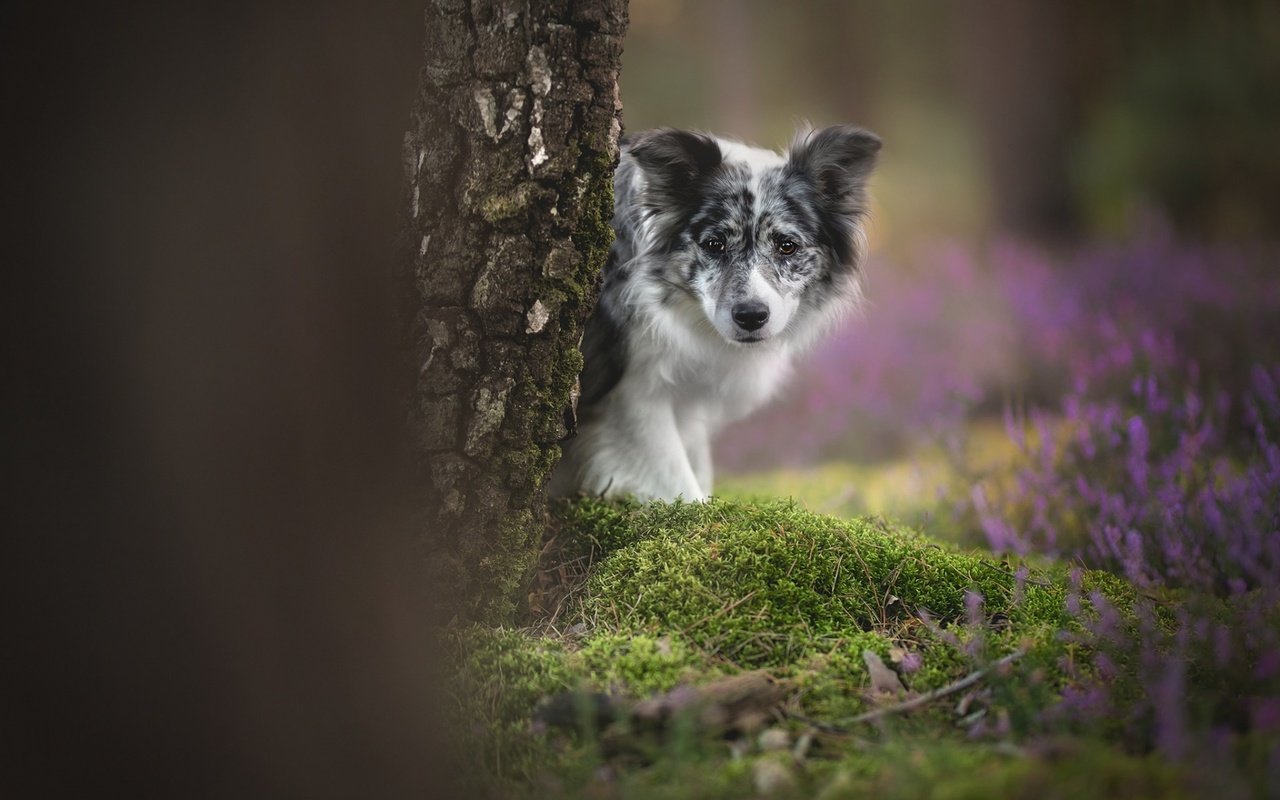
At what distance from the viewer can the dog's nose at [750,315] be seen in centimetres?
354

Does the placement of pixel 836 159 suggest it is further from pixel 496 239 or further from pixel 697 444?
pixel 496 239

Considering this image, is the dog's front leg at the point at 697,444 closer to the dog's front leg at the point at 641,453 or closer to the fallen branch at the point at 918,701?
the dog's front leg at the point at 641,453

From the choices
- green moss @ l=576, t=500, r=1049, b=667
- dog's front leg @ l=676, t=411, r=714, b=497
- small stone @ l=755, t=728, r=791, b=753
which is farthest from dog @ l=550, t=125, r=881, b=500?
small stone @ l=755, t=728, r=791, b=753

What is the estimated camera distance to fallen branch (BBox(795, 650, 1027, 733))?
218 centimetres

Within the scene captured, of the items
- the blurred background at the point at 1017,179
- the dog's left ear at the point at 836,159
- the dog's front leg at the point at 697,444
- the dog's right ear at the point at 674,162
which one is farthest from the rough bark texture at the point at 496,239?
the blurred background at the point at 1017,179

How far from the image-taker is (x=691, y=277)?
379 cm

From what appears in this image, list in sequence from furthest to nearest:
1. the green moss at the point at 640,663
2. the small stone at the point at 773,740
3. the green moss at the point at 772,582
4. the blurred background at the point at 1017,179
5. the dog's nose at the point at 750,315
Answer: the blurred background at the point at 1017,179 → the dog's nose at the point at 750,315 → the green moss at the point at 772,582 → the green moss at the point at 640,663 → the small stone at the point at 773,740

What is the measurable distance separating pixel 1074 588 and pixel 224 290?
273 cm

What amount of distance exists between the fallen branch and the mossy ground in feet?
0.07

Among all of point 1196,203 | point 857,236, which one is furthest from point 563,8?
point 1196,203

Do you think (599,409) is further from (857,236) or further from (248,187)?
(248,187)

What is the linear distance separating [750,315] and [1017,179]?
8.15 m

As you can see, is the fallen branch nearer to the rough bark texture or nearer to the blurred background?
the rough bark texture

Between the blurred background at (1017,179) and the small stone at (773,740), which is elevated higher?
the blurred background at (1017,179)
